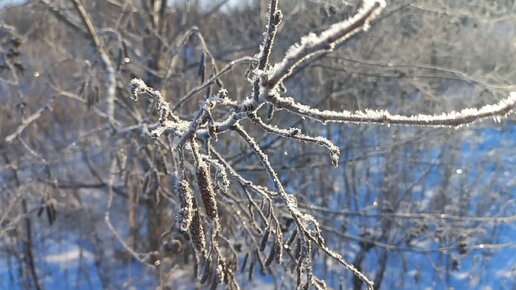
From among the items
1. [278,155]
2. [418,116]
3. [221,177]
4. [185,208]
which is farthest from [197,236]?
[278,155]

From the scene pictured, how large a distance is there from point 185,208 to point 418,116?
0.36 metres

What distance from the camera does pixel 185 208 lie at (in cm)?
75

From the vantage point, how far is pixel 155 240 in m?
3.80

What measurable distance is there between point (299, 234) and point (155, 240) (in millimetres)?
2944

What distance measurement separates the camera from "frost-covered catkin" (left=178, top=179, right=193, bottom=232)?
0.74m

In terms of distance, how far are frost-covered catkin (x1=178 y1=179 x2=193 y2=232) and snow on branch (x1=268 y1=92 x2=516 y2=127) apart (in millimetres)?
226

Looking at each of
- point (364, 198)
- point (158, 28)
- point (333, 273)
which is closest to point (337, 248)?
point (333, 273)

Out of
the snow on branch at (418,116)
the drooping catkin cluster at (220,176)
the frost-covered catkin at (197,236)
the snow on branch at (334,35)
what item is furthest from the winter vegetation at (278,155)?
the snow on branch at (334,35)

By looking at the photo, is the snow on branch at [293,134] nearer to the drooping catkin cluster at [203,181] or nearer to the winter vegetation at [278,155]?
the drooping catkin cluster at [203,181]

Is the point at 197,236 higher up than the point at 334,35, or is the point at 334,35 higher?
the point at 334,35

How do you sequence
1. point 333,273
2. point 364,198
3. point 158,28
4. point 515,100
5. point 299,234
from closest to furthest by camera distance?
point 515,100, point 299,234, point 158,28, point 333,273, point 364,198

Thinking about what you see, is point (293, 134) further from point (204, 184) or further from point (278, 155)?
point (278, 155)

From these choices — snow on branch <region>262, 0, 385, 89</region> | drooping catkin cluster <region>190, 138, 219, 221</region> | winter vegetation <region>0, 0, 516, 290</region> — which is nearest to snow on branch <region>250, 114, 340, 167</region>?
drooping catkin cluster <region>190, 138, 219, 221</region>

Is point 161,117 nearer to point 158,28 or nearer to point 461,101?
point 158,28
